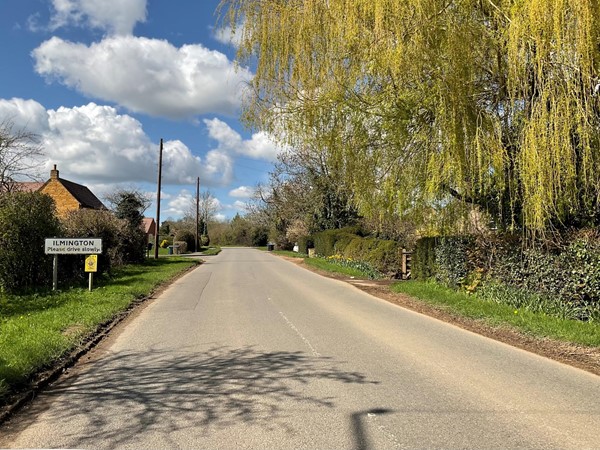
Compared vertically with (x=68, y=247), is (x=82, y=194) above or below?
above

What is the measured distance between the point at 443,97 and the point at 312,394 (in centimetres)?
678

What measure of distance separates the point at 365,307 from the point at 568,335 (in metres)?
5.08

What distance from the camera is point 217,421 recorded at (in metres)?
4.46

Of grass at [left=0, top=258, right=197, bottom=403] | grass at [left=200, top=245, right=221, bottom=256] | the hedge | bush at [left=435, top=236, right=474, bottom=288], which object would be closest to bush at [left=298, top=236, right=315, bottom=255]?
grass at [left=200, top=245, right=221, bottom=256]

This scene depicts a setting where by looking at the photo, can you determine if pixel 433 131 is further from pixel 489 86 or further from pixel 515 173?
pixel 515 173

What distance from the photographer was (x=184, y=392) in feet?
17.3

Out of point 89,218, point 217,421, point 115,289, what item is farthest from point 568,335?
point 89,218

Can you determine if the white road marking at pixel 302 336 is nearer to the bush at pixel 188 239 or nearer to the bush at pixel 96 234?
the bush at pixel 96 234

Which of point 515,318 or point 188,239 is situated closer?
point 515,318

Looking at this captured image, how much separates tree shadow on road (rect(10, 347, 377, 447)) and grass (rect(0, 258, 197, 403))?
595 mm

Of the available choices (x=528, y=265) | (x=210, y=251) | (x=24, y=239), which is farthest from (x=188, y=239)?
(x=528, y=265)

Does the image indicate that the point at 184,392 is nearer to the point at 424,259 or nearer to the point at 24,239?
the point at 24,239

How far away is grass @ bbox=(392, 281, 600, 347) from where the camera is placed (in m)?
8.05

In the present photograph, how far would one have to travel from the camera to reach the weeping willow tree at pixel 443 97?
8.48 meters
